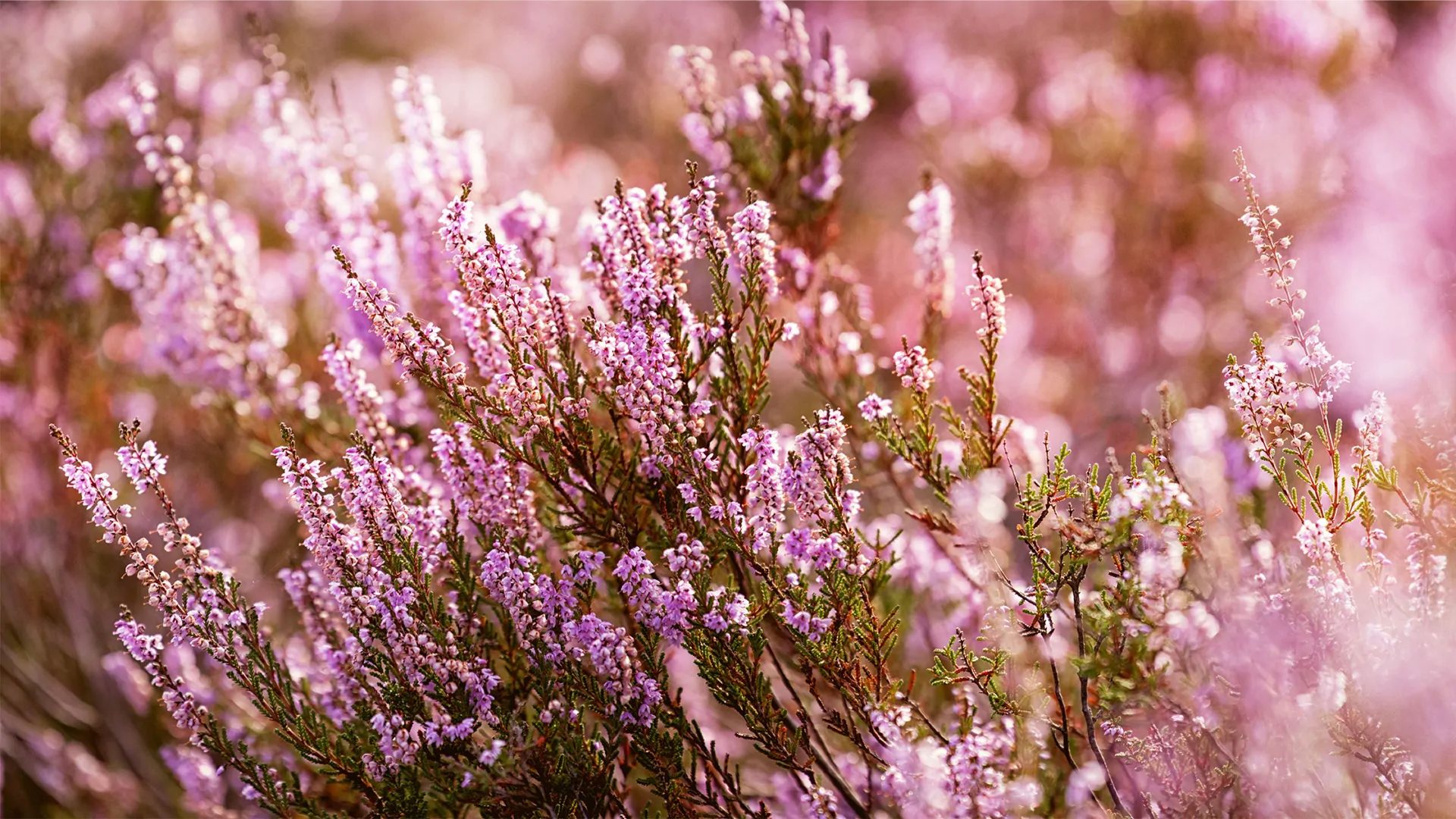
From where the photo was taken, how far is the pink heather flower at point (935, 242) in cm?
395

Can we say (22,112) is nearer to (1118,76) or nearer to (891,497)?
(891,497)

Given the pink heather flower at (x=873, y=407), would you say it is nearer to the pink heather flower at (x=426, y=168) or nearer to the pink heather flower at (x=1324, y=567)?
the pink heather flower at (x=1324, y=567)

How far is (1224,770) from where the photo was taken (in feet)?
9.18

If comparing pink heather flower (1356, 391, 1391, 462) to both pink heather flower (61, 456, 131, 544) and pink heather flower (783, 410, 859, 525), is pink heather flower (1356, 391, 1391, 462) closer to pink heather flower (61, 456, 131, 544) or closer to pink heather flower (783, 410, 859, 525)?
pink heather flower (783, 410, 859, 525)

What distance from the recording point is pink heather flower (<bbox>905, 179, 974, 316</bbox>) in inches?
156

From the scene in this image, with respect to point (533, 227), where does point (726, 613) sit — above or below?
below

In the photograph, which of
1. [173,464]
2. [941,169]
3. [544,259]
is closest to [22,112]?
[173,464]

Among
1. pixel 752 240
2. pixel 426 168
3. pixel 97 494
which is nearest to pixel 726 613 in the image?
pixel 752 240

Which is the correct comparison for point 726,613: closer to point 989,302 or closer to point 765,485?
point 765,485

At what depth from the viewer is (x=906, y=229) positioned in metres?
11.4

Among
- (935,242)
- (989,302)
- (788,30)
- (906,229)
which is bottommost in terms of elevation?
(989,302)

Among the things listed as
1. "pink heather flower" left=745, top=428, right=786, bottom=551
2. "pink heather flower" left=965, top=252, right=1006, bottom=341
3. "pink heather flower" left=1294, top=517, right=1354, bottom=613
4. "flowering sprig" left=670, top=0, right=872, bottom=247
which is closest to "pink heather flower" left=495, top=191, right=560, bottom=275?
"flowering sprig" left=670, top=0, right=872, bottom=247

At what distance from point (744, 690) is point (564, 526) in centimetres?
77

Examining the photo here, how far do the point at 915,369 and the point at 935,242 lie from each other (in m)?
1.14
